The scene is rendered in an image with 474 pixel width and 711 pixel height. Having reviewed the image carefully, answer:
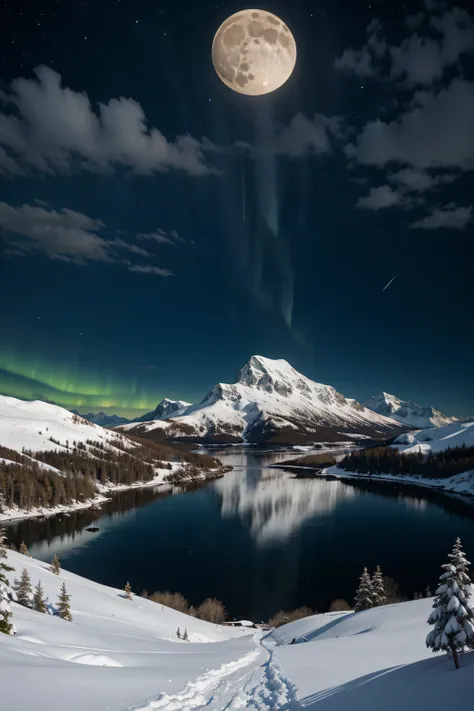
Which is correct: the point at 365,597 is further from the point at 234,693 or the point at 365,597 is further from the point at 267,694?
the point at 234,693

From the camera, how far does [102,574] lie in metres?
74.4

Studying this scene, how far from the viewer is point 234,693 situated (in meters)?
16.8

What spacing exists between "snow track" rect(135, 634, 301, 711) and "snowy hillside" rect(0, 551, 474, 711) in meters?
0.05

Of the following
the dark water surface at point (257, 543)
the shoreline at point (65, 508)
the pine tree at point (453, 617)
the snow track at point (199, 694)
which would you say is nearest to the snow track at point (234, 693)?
the snow track at point (199, 694)

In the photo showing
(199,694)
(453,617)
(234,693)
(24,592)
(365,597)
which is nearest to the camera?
(199,694)

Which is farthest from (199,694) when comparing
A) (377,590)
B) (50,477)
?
(50,477)

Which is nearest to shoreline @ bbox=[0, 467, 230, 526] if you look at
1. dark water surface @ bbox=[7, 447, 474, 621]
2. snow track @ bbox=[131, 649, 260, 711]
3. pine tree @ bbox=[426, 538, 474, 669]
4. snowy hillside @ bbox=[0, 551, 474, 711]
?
dark water surface @ bbox=[7, 447, 474, 621]

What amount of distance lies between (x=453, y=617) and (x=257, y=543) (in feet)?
294

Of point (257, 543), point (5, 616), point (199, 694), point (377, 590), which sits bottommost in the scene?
point (257, 543)

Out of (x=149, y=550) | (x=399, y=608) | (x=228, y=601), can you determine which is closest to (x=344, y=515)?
(x=149, y=550)

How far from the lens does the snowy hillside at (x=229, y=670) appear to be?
504 inches

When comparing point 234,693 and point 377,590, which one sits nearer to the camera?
point 234,693

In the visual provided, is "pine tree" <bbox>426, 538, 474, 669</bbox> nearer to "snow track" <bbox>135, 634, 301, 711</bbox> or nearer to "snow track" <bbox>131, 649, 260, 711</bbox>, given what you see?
"snow track" <bbox>135, 634, 301, 711</bbox>

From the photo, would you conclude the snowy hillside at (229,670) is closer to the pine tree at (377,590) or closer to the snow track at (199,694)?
the snow track at (199,694)
